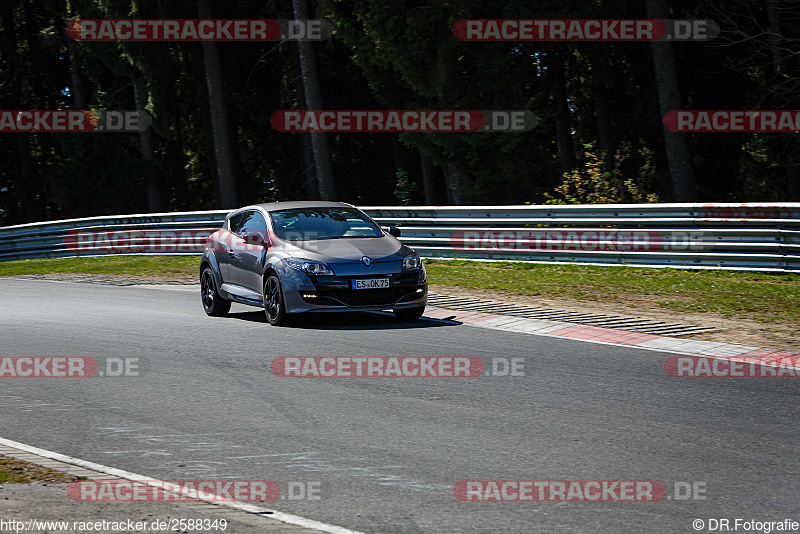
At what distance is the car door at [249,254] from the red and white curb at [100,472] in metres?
6.20

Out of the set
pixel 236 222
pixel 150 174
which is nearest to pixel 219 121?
pixel 150 174

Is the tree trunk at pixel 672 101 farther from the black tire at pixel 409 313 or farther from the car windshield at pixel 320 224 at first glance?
the black tire at pixel 409 313

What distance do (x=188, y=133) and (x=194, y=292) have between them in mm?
28572

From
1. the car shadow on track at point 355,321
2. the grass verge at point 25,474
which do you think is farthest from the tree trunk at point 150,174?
the grass verge at point 25,474

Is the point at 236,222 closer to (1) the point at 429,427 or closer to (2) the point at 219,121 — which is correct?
A: (1) the point at 429,427

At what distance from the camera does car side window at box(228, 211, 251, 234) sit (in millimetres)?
14352

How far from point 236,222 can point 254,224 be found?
695 millimetres

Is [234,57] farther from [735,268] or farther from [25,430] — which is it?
[25,430]

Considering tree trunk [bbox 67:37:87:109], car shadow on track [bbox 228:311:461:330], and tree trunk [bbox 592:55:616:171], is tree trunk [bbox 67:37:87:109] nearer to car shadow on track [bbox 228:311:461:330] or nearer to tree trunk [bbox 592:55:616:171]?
tree trunk [bbox 592:55:616:171]

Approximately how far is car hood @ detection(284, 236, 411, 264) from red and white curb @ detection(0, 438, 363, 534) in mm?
5741

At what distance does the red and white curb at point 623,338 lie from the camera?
10031 millimetres

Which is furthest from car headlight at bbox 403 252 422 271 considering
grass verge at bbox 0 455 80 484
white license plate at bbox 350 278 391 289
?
grass verge at bbox 0 455 80 484

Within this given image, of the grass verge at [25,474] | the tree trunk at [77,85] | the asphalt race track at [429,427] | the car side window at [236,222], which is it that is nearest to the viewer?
the asphalt race track at [429,427]

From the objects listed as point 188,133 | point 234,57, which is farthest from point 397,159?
point 188,133
